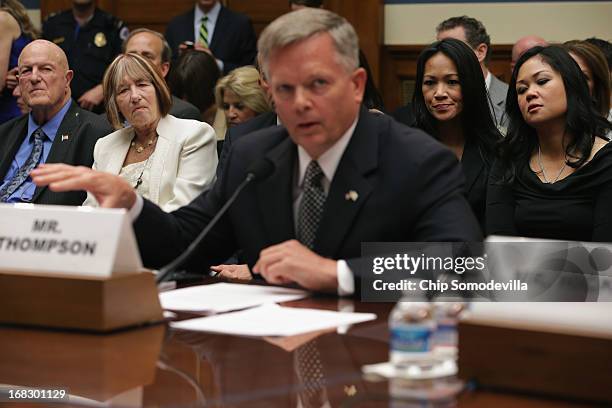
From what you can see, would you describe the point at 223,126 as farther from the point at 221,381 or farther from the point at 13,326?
the point at 221,381

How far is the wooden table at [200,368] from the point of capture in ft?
4.56

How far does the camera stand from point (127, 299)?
6.04 ft

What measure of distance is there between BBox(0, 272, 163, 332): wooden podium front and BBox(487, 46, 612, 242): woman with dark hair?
204 cm

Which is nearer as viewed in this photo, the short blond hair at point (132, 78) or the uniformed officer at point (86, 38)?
the short blond hair at point (132, 78)

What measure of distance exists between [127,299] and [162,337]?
0.34 ft

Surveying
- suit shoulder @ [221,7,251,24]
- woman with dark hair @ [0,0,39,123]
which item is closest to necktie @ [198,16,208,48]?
suit shoulder @ [221,7,251,24]

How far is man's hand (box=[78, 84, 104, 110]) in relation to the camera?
6.14 metres

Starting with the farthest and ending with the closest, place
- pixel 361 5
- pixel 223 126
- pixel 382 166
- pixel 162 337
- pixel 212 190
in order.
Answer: pixel 361 5, pixel 223 126, pixel 212 190, pixel 382 166, pixel 162 337

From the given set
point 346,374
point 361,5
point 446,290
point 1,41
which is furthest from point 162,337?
point 361,5

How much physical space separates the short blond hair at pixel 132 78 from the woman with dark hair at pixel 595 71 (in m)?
1.79

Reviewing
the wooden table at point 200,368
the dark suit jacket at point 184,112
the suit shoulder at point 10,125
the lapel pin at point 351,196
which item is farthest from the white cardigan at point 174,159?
the wooden table at point 200,368

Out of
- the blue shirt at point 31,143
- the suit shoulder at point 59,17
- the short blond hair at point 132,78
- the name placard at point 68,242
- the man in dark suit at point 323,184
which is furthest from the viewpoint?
the suit shoulder at point 59,17

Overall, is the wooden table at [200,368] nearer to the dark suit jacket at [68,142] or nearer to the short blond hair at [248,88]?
the dark suit jacket at [68,142]

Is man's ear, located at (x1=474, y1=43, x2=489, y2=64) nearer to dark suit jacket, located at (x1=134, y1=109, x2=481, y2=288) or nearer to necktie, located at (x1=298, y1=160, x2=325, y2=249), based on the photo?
dark suit jacket, located at (x1=134, y1=109, x2=481, y2=288)
